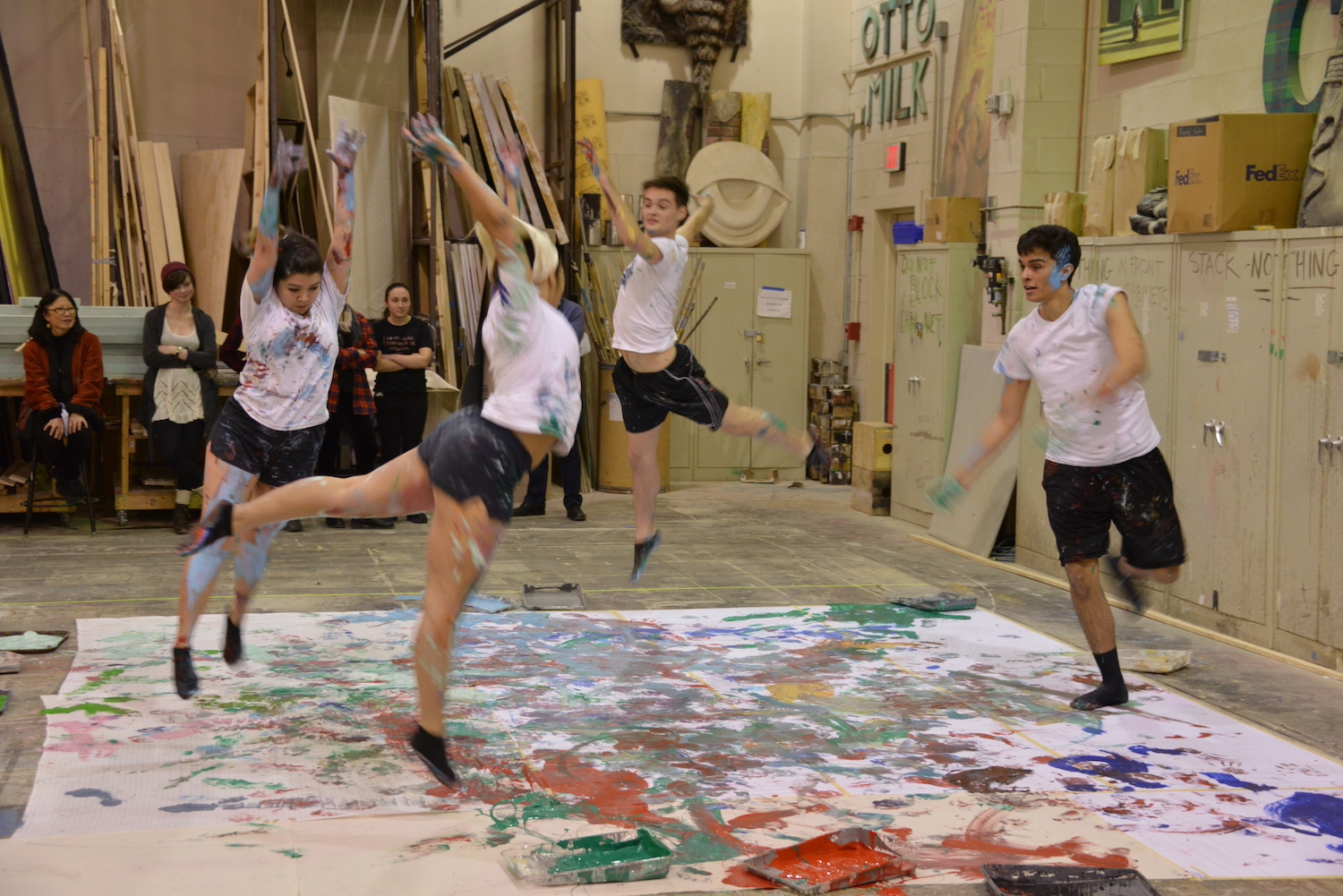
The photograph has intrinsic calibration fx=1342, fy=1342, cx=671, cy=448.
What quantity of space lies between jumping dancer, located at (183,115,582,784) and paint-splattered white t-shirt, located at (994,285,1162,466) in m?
2.10

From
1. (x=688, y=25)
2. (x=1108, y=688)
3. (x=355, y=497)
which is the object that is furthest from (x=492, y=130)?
(x=355, y=497)

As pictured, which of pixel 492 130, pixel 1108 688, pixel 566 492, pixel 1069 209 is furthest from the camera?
pixel 492 130

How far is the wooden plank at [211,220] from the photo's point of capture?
1010 cm

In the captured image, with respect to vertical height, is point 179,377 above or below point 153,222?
below

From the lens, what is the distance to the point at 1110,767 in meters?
4.59

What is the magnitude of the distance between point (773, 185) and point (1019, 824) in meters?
8.36

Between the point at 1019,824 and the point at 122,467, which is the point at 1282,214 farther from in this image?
the point at 122,467

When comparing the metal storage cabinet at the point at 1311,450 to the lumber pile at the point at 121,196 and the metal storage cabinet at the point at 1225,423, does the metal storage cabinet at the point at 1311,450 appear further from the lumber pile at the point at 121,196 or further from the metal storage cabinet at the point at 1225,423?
the lumber pile at the point at 121,196

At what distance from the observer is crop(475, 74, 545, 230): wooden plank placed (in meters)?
11.0

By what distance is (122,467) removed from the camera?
29.3ft

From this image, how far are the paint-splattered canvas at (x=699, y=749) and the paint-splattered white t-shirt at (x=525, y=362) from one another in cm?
121

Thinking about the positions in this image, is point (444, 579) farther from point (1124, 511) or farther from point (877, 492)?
point (877, 492)

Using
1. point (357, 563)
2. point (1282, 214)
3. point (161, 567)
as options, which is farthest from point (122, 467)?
point (1282, 214)

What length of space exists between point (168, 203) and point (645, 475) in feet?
19.3
